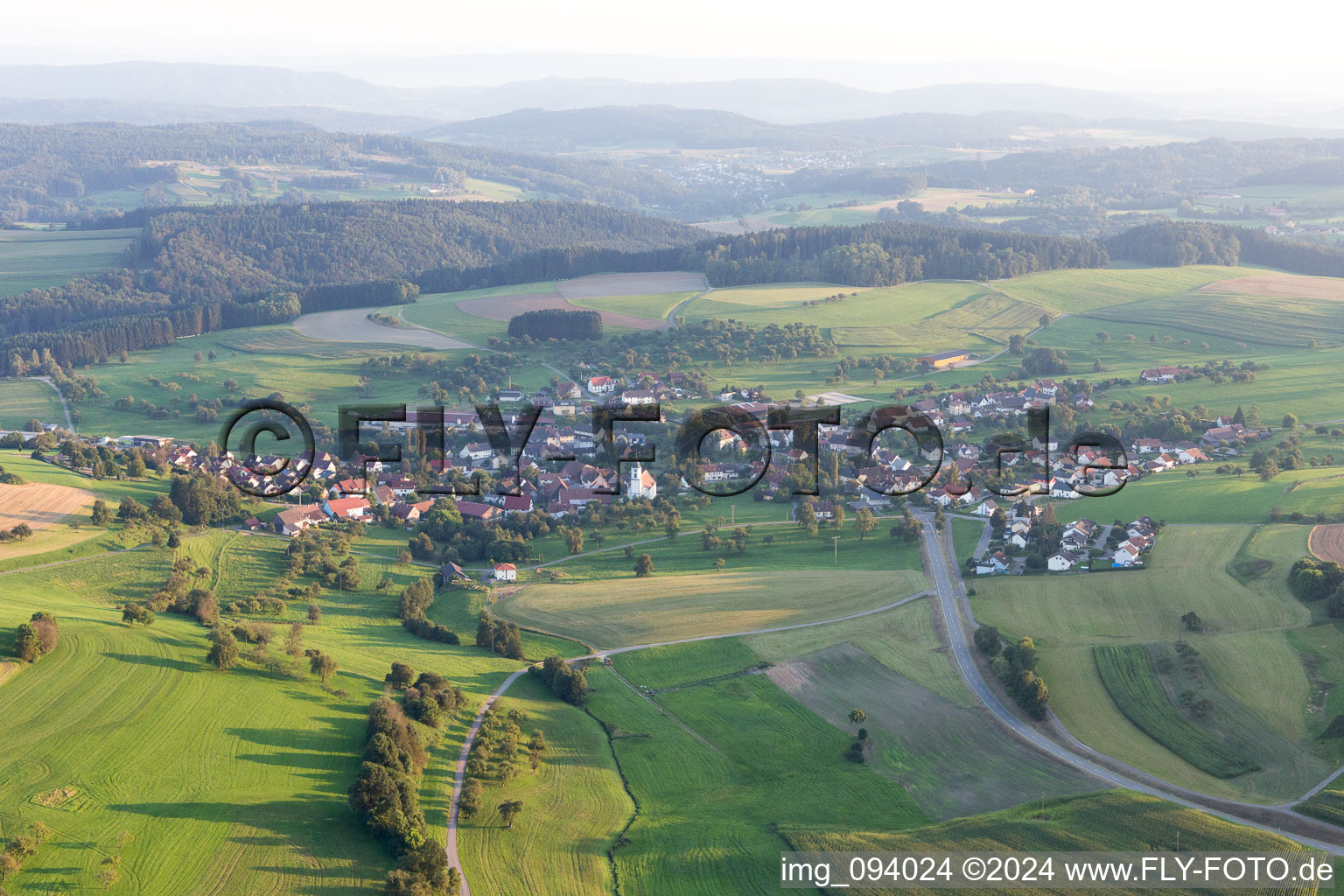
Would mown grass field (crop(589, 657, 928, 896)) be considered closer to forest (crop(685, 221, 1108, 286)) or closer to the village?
the village

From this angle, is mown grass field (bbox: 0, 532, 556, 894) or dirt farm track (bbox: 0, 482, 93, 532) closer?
mown grass field (bbox: 0, 532, 556, 894)

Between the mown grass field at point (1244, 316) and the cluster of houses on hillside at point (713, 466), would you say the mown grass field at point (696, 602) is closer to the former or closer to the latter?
the cluster of houses on hillside at point (713, 466)

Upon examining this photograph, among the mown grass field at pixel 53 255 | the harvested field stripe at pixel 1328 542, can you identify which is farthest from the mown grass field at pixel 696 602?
the mown grass field at pixel 53 255

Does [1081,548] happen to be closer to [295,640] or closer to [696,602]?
[696,602]

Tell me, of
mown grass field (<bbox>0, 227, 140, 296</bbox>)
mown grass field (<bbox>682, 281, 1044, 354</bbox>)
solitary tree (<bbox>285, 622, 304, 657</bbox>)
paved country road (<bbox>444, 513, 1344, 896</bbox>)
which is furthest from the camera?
mown grass field (<bbox>0, 227, 140, 296</bbox>)

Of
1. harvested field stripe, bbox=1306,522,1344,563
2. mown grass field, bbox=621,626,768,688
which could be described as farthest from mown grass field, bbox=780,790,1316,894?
harvested field stripe, bbox=1306,522,1344,563

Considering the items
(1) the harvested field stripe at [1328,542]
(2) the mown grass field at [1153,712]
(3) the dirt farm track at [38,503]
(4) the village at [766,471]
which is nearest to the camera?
(2) the mown grass field at [1153,712]

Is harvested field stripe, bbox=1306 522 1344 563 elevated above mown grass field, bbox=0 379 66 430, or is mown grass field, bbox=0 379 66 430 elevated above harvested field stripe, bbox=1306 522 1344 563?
harvested field stripe, bbox=1306 522 1344 563
